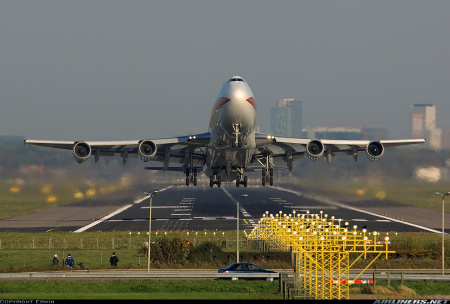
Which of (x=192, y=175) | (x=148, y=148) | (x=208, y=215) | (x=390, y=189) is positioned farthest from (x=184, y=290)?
(x=208, y=215)

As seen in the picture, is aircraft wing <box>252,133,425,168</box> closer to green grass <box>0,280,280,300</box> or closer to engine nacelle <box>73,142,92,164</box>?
engine nacelle <box>73,142,92,164</box>

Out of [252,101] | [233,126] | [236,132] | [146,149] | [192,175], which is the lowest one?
[192,175]

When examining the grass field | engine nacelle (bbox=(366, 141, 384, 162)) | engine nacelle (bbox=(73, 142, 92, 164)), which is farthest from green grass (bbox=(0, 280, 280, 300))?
engine nacelle (bbox=(366, 141, 384, 162))

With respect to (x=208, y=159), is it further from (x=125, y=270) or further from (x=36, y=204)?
(x=36, y=204)

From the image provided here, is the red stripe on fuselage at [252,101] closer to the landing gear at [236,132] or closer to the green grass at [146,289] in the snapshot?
the landing gear at [236,132]

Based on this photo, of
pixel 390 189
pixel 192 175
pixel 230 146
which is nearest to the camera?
pixel 230 146

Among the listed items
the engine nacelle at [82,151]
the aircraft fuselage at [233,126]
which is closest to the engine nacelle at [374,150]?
the aircraft fuselage at [233,126]

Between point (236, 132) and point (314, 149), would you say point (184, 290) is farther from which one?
point (314, 149)
